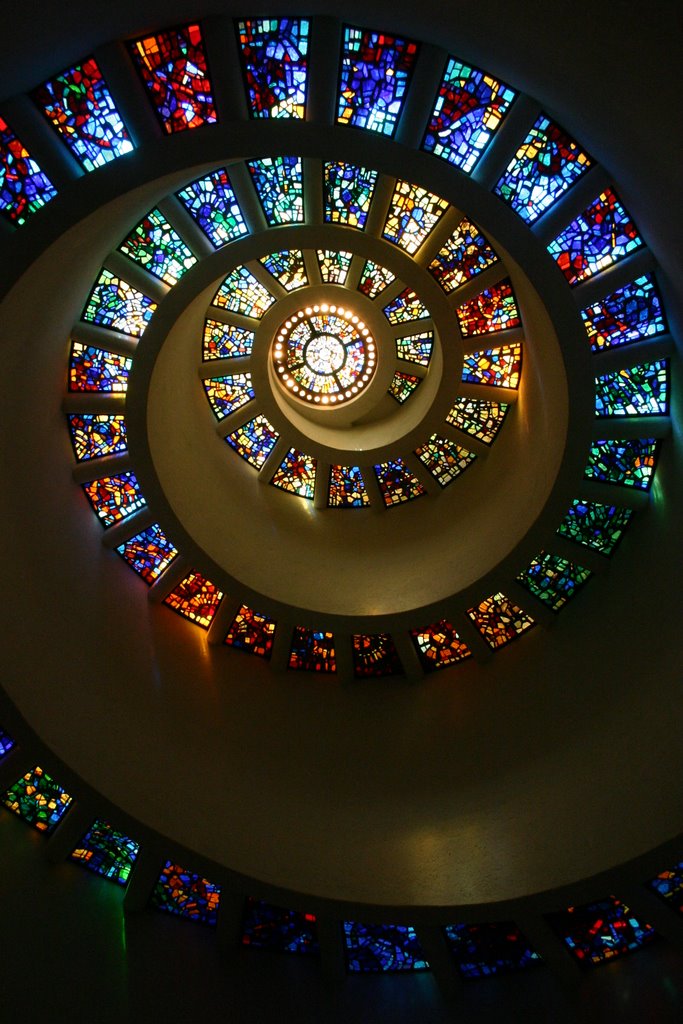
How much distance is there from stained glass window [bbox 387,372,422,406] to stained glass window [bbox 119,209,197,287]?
3.49 metres

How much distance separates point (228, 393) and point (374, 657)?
386 centimetres

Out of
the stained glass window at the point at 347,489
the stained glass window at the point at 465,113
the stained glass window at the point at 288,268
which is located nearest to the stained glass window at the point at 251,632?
the stained glass window at the point at 347,489

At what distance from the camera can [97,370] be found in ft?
27.0

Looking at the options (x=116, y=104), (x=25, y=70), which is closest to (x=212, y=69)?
(x=116, y=104)

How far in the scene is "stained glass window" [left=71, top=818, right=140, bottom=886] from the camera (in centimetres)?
859

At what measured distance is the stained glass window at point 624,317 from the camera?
22.3ft

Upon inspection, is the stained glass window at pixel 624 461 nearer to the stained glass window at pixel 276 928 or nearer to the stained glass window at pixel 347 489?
the stained glass window at pixel 347 489

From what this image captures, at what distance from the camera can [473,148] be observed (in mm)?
5918

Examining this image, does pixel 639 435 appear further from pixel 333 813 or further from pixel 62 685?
pixel 62 685

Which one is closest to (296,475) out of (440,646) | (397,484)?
(397,484)

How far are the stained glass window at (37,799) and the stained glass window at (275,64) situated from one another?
22.3 feet

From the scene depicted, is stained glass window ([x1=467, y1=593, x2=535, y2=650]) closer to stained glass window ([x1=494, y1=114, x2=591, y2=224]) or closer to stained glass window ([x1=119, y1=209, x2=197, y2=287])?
stained glass window ([x1=494, y1=114, x2=591, y2=224])

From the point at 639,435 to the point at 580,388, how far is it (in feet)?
3.36

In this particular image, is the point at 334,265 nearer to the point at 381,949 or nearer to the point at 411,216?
the point at 411,216
